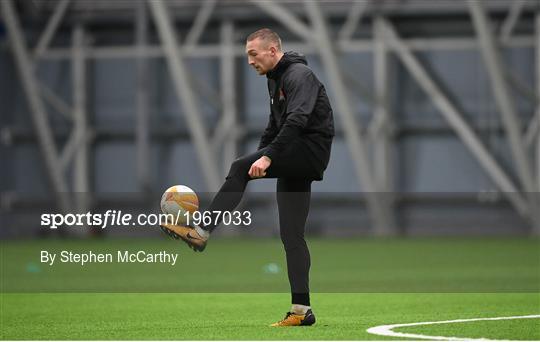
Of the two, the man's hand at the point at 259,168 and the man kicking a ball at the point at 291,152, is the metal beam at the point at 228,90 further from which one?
the man's hand at the point at 259,168

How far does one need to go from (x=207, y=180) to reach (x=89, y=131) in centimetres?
449

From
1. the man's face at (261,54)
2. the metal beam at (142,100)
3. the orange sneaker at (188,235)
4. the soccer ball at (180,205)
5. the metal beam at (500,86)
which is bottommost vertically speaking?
the orange sneaker at (188,235)

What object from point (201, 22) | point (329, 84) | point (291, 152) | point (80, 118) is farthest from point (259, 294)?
point (80, 118)

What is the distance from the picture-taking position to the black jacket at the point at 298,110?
902cm

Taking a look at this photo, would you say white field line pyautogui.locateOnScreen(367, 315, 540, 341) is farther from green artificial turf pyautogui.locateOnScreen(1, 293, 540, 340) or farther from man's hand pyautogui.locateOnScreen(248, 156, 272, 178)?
man's hand pyautogui.locateOnScreen(248, 156, 272, 178)

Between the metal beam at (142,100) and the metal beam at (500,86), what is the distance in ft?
29.5

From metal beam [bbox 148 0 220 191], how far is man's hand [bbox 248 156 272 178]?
23.4 m

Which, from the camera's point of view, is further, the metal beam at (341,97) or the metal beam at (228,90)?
the metal beam at (228,90)

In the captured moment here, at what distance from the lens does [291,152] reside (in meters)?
9.16

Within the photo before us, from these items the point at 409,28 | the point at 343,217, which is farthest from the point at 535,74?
the point at 343,217

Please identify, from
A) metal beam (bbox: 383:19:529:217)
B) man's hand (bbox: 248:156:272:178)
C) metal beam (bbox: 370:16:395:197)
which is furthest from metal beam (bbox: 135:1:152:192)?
man's hand (bbox: 248:156:272:178)

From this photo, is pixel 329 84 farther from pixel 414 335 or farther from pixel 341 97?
pixel 414 335

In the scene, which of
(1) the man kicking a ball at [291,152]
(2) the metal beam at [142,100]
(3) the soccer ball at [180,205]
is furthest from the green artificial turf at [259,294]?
(2) the metal beam at [142,100]

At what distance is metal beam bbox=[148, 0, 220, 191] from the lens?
32.2 meters
